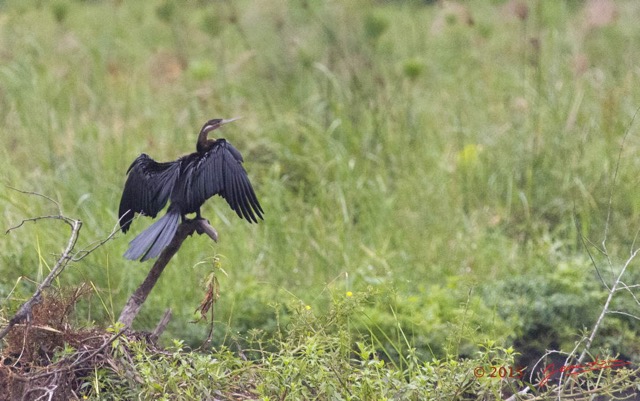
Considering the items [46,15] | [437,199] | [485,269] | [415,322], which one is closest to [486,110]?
[437,199]

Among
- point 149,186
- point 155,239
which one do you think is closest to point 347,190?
point 149,186

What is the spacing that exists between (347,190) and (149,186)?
2.42m

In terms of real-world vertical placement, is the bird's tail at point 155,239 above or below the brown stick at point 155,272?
above

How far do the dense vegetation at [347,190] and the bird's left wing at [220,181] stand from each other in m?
0.17

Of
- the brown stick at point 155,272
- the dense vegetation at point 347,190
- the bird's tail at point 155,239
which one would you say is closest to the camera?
the bird's tail at point 155,239

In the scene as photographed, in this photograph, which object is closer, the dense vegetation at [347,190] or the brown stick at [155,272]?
Result: the brown stick at [155,272]

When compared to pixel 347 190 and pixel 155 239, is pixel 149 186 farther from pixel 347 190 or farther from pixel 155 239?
pixel 347 190

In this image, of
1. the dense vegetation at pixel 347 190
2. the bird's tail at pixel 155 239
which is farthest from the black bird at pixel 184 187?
the dense vegetation at pixel 347 190

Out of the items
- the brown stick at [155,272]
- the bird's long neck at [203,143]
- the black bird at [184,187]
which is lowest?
the brown stick at [155,272]

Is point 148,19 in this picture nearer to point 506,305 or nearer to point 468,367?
point 506,305

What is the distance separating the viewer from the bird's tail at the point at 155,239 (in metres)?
2.69

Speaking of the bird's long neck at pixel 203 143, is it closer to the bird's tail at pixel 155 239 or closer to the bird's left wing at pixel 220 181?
the bird's left wing at pixel 220 181

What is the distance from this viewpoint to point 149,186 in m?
2.88

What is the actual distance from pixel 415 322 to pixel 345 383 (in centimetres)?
110
